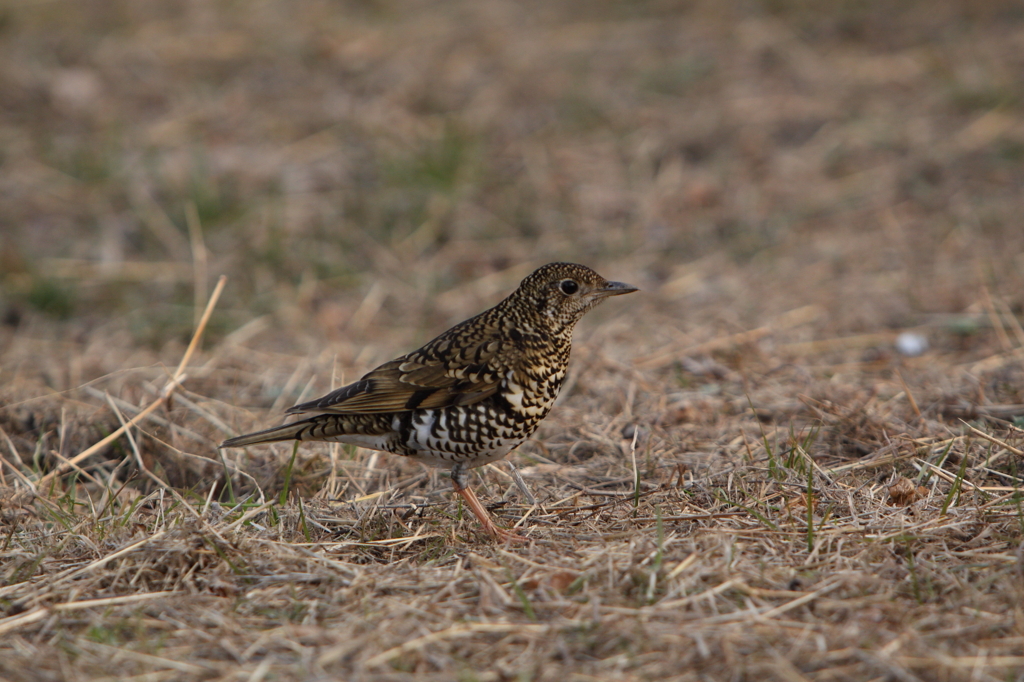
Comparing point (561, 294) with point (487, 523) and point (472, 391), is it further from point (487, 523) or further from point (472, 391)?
point (487, 523)

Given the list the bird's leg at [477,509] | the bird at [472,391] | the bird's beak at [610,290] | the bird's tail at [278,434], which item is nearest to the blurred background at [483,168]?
the bird's beak at [610,290]

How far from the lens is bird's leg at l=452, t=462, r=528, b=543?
12.2ft

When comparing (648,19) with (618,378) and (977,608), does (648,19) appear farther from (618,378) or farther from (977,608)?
(977,608)

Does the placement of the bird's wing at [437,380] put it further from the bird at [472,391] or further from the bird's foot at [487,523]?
the bird's foot at [487,523]

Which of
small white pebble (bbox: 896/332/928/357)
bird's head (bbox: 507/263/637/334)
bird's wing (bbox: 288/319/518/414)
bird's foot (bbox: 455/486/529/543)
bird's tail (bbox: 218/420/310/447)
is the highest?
bird's head (bbox: 507/263/637/334)

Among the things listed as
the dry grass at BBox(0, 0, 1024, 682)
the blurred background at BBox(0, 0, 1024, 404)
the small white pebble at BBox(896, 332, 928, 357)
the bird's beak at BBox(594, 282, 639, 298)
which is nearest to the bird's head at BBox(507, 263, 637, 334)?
the bird's beak at BBox(594, 282, 639, 298)

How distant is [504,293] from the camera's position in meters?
7.39

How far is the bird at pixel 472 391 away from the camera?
3980 millimetres

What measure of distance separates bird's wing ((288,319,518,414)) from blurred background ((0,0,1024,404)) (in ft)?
6.64

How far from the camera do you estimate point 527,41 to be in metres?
11.1

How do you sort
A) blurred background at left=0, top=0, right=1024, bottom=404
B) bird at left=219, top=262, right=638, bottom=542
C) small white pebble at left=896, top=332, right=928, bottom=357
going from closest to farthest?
bird at left=219, top=262, right=638, bottom=542
small white pebble at left=896, top=332, right=928, bottom=357
blurred background at left=0, top=0, right=1024, bottom=404

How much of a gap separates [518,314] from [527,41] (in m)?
7.57

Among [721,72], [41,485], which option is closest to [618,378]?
[41,485]

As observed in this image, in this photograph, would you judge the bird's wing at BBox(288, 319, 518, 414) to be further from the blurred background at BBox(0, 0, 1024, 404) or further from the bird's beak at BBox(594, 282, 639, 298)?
the blurred background at BBox(0, 0, 1024, 404)
